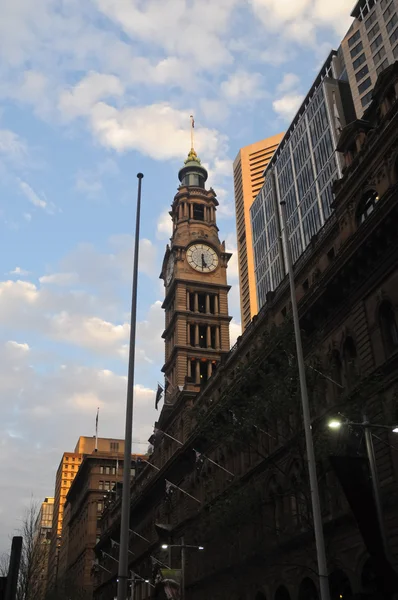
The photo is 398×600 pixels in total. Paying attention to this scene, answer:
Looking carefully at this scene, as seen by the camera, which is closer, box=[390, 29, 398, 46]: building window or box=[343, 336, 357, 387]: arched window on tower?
box=[343, 336, 357, 387]: arched window on tower

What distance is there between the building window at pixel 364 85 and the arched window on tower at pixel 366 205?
91.8 m

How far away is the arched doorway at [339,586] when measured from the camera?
33094 millimetres

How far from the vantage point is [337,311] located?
3681cm

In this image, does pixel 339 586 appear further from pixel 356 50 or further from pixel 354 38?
pixel 354 38

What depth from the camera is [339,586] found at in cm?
3378

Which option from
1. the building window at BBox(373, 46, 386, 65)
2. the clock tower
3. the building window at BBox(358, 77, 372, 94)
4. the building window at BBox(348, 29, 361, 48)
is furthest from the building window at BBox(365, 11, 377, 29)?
the clock tower

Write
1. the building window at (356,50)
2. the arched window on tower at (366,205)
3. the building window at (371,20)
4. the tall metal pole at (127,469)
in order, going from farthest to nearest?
1. the building window at (356,50)
2. the building window at (371,20)
3. the arched window on tower at (366,205)
4. the tall metal pole at (127,469)

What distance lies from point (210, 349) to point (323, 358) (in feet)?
169

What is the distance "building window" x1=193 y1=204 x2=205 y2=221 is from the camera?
10500cm

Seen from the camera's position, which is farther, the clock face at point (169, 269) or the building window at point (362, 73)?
the building window at point (362, 73)

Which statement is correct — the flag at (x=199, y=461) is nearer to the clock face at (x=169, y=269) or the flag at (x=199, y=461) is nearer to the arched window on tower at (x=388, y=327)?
the arched window on tower at (x=388, y=327)

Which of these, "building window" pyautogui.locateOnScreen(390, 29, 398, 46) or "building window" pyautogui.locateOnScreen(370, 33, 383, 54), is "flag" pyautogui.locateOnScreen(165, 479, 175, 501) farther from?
"building window" pyautogui.locateOnScreen(370, 33, 383, 54)

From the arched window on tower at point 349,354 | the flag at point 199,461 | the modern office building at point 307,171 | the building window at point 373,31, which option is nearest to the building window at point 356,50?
the building window at point 373,31

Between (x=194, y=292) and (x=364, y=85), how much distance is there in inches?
2170
